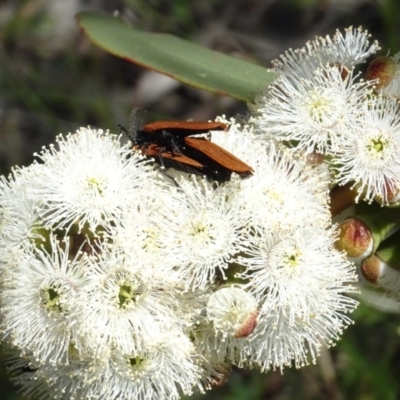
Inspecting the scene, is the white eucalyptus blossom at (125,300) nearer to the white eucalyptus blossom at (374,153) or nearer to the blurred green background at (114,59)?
the white eucalyptus blossom at (374,153)

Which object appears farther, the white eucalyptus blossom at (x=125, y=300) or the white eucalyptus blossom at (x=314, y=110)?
the white eucalyptus blossom at (x=314, y=110)

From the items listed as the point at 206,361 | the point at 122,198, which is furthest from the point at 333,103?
the point at 206,361

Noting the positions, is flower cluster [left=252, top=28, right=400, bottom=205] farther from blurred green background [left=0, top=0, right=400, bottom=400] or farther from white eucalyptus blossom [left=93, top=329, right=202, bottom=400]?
blurred green background [left=0, top=0, right=400, bottom=400]

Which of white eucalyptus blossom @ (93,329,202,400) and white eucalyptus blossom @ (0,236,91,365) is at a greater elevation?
white eucalyptus blossom @ (0,236,91,365)

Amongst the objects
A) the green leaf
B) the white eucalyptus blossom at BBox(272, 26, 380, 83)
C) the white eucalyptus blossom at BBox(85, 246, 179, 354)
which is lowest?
the white eucalyptus blossom at BBox(85, 246, 179, 354)

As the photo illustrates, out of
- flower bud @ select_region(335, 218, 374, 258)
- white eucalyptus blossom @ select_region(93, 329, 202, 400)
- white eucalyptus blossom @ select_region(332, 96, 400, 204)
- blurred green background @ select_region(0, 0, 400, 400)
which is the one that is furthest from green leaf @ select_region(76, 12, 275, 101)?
blurred green background @ select_region(0, 0, 400, 400)

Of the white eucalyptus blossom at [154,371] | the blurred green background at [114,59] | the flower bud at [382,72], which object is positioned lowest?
the white eucalyptus blossom at [154,371]

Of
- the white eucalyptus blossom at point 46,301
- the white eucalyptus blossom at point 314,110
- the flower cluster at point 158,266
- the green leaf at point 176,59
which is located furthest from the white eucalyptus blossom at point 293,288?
the green leaf at point 176,59

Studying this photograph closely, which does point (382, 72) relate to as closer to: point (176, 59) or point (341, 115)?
point (341, 115)
